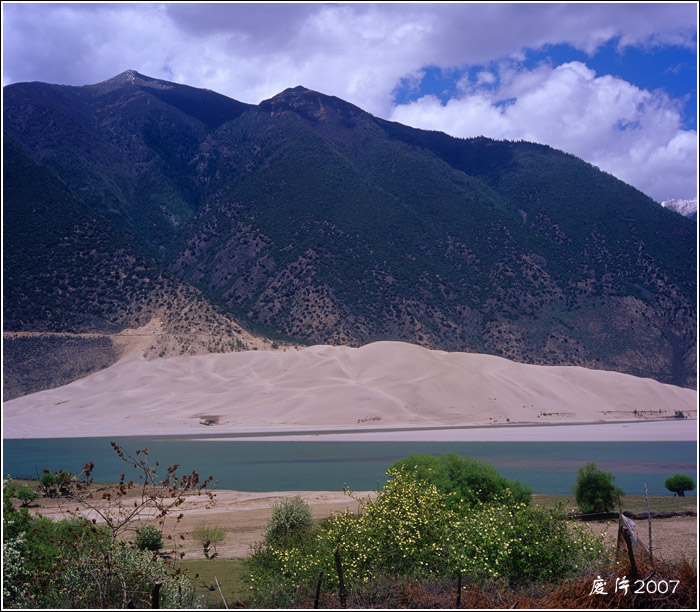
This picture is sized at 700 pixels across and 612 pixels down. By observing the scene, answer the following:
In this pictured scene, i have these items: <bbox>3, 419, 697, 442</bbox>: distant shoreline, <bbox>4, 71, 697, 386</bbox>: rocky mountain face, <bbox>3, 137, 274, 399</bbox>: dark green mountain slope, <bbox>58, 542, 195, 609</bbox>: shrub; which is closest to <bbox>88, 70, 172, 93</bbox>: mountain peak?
<bbox>4, 71, 697, 386</bbox>: rocky mountain face

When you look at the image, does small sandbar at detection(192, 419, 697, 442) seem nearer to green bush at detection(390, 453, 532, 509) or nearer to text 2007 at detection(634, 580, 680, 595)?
green bush at detection(390, 453, 532, 509)

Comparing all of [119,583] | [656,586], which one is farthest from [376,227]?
[656,586]

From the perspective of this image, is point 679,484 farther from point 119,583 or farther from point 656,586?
point 119,583

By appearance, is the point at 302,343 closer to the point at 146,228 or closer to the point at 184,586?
the point at 146,228

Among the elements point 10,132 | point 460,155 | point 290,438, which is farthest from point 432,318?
point 10,132

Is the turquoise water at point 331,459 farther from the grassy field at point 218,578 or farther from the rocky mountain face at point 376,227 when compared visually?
the rocky mountain face at point 376,227

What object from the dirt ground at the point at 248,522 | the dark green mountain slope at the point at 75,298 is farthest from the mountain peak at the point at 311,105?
the dirt ground at the point at 248,522
